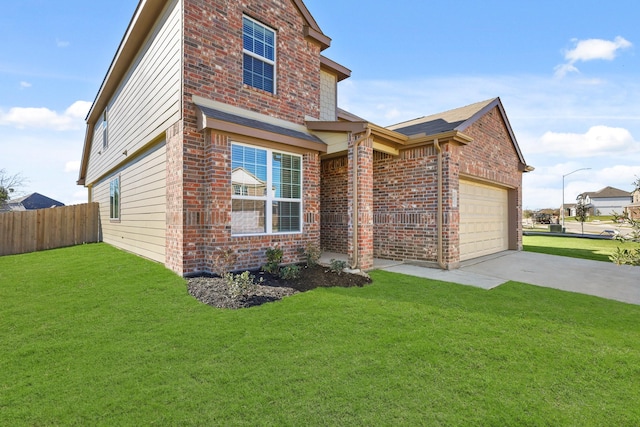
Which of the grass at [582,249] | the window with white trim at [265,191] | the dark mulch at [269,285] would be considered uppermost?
the window with white trim at [265,191]

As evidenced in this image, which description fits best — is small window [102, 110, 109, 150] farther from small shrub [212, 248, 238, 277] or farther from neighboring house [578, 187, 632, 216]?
neighboring house [578, 187, 632, 216]

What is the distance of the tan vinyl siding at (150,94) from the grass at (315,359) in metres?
4.18

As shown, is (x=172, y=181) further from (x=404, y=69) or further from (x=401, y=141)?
(x=404, y=69)

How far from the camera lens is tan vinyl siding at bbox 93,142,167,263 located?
7.12 metres

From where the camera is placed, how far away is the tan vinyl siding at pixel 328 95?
10148 millimetres

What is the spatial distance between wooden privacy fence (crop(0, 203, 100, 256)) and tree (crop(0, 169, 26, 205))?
2175cm

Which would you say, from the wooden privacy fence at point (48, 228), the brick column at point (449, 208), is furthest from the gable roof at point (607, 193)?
the wooden privacy fence at point (48, 228)

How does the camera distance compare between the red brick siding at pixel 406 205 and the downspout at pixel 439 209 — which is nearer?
the downspout at pixel 439 209

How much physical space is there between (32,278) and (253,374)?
6.11 meters

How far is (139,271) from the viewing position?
6.24 meters

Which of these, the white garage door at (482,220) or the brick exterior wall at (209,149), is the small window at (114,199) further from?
the white garage door at (482,220)

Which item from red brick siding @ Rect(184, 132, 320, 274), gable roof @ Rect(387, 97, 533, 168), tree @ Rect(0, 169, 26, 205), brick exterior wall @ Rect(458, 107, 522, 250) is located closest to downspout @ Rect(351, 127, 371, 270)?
red brick siding @ Rect(184, 132, 320, 274)

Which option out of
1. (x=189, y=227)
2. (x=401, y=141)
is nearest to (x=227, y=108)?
(x=189, y=227)

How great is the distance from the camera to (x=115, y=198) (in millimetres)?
11023
